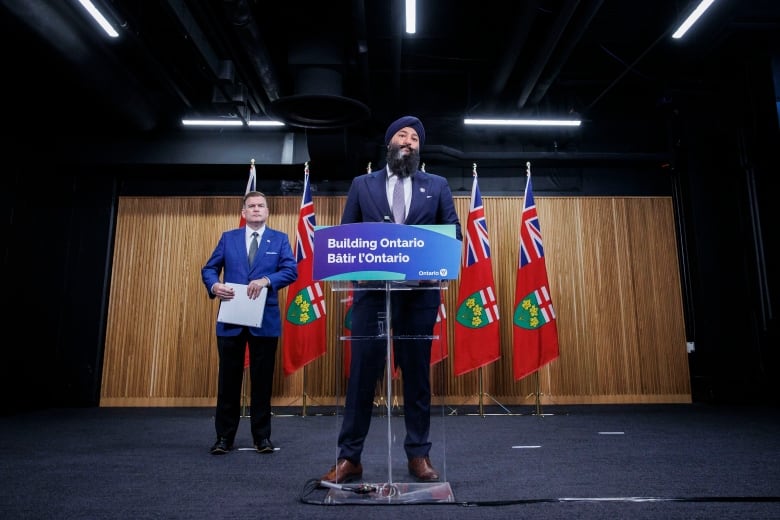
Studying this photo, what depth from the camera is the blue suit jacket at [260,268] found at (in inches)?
108

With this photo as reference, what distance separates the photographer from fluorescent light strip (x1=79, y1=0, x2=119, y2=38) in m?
3.55

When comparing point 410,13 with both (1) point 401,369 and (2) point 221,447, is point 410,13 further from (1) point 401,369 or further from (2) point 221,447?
(2) point 221,447

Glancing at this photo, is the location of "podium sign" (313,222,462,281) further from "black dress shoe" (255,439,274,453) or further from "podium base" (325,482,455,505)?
"black dress shoe" (255,439,274,453)

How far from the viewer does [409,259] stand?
1.49m

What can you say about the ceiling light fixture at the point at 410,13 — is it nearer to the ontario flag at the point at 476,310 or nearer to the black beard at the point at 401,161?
the ontario flag at the point at 476,310

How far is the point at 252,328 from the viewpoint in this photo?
2.71 meters

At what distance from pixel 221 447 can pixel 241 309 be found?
2.46 ft

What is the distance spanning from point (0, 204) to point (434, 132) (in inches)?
193

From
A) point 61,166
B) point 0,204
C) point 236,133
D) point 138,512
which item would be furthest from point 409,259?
point 61,166

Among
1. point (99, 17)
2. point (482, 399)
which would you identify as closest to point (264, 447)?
point (482, 399)

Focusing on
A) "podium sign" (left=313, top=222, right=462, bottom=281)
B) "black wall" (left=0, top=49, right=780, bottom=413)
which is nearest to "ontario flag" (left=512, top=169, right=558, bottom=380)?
"black wall" (left=0, top=49, right=780, bottom=413)

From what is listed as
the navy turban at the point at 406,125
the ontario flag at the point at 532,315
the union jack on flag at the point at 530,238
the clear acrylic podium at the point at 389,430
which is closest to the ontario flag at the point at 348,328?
the clear acrylic podium at the point at 389,430

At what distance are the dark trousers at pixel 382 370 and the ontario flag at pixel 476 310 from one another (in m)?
2.95

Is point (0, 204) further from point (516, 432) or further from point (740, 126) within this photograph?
point (740, 126)
